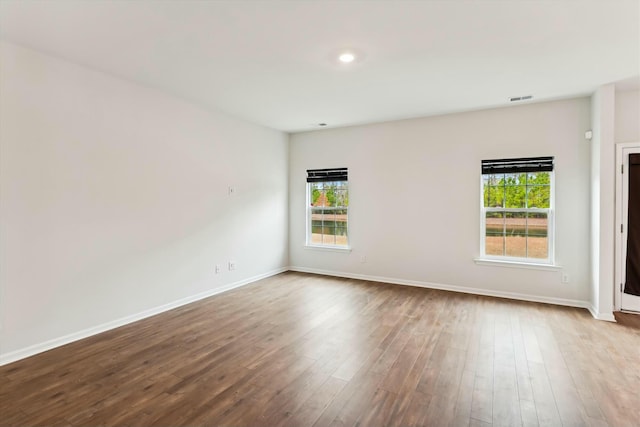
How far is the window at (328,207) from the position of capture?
5.89m

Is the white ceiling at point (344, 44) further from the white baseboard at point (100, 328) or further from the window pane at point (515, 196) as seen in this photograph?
the white baseboard at point (100, 328)

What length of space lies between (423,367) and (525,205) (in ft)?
10.2

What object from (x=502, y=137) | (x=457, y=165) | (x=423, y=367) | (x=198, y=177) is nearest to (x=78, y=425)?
(x=423, y=367)

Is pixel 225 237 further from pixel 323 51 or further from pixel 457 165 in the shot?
pixel 457 165

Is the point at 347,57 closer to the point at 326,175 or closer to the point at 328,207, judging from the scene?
the point at 326,175

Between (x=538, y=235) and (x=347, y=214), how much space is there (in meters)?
2.92

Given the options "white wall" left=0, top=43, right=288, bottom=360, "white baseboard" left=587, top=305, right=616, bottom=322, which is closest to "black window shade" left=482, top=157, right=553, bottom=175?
"white baseboard" left=587, top=305, right=616, bottom=322

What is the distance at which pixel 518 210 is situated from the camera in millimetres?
4531

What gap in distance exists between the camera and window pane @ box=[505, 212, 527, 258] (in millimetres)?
4535

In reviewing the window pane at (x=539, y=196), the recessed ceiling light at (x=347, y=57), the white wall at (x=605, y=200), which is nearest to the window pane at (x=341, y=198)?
the window pane at (x=539, y=196)

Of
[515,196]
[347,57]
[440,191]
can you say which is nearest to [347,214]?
[440,191]

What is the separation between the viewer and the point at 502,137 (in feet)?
14.9

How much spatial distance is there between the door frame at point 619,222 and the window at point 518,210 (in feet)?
2.16

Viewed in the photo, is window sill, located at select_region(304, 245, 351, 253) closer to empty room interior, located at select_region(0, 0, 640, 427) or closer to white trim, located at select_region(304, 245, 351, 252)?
white trim, located at select_region(304, 245, 351, 252)
